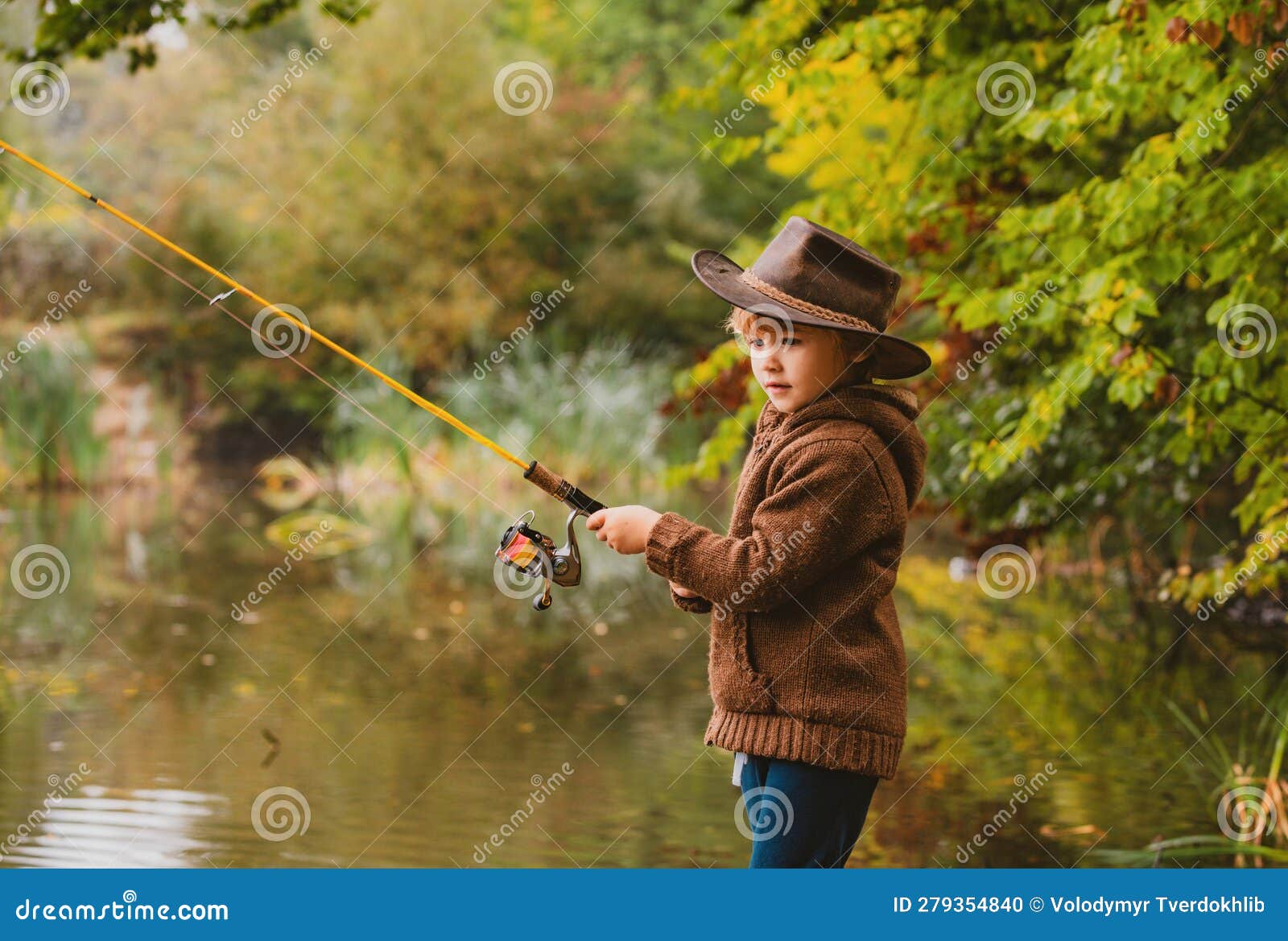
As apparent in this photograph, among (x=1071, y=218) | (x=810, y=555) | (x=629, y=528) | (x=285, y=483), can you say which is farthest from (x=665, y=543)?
Result: (x=285, y=483)

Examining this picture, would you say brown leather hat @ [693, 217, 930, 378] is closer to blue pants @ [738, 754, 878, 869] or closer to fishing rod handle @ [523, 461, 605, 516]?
fishing rod handle @ [523, 461, 605, 516]

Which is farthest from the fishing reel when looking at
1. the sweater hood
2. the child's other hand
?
the sweater hood

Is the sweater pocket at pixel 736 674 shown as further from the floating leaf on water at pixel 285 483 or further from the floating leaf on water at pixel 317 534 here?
the floating leaf on water at pixel 285 483

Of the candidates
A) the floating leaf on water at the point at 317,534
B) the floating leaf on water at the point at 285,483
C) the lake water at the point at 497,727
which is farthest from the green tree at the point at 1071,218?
the floating leaf on water at the point at 285,483

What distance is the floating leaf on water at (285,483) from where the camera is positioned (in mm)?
16406

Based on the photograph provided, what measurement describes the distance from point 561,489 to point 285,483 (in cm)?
1733

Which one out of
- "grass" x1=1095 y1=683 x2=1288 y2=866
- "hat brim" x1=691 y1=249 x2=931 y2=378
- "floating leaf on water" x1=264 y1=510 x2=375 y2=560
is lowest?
"floating leaf on water" x1=264 y1=510 x2=375 y2=560

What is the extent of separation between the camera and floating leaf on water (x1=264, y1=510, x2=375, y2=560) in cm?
1145

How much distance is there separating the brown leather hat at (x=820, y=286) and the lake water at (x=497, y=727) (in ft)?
6.95

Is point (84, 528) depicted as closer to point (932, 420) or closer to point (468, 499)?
point (468, 499)

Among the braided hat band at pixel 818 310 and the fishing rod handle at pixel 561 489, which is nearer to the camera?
the braided hat band at pixel 818 310

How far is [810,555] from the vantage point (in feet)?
7.36

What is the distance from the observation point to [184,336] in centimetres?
2200

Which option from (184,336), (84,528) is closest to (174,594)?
(84,528)
